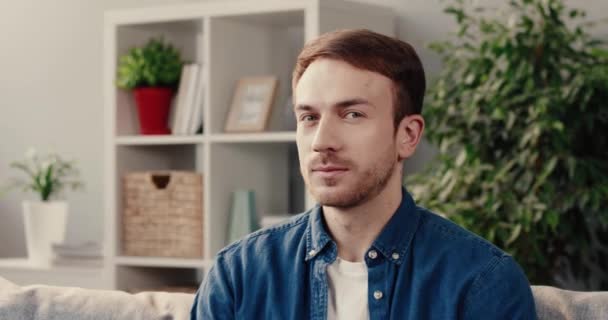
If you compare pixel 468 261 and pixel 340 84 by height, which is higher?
pixel 340 84

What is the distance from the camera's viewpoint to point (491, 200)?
271 centimetres

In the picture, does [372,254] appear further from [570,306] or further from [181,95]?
[181,95]

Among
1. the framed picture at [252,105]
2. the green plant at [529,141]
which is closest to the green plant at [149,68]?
the framed picture at [252,105]

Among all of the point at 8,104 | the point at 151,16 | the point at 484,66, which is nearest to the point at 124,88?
the point at 151,16

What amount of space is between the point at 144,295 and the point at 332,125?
0.55 m

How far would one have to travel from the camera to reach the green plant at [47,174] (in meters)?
3.76

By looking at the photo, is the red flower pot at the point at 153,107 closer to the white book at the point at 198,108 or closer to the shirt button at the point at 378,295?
the white book at the point at 198,108

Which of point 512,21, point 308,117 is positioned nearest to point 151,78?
point 512,21

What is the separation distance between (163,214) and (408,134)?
199 cm

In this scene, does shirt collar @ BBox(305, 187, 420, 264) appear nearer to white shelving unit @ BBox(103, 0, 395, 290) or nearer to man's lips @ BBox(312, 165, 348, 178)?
man's lips @ BBox(312, 165, 348, 178)

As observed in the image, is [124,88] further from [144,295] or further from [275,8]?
[144,295]

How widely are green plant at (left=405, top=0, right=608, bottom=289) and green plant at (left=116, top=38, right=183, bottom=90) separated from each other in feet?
3.31

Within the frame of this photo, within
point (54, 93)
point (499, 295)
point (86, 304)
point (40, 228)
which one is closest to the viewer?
point (499, 295)

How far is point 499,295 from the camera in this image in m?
1.41
